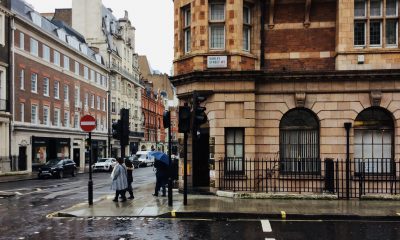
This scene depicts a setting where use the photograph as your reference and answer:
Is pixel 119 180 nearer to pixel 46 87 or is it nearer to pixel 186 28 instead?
pixel 186 28

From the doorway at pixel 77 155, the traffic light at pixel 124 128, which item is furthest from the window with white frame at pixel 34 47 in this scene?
the traffic light at pixel 124 128

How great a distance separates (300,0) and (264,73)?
10.5 ft

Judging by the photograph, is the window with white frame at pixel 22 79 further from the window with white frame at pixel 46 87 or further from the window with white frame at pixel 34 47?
the window with white frame at pixel 46 87

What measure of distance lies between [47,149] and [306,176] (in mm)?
35430

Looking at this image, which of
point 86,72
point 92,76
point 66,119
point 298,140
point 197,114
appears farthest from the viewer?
point 92,76

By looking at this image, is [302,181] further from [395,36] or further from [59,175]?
[59,175]

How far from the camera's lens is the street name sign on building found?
17.9 m

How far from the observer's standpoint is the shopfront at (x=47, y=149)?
44728 millimetres

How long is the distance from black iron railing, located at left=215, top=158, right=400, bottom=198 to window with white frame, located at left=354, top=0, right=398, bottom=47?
4462mm

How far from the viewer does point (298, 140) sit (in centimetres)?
1841

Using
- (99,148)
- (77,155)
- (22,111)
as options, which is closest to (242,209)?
(22,111)

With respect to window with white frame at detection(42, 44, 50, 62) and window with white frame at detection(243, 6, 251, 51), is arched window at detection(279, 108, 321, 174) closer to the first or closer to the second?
window with white frame at detection(243, 6, 251, 51)

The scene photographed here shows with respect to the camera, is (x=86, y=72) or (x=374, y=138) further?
(x=86, y=72)

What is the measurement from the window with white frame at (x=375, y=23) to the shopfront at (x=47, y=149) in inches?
1330
